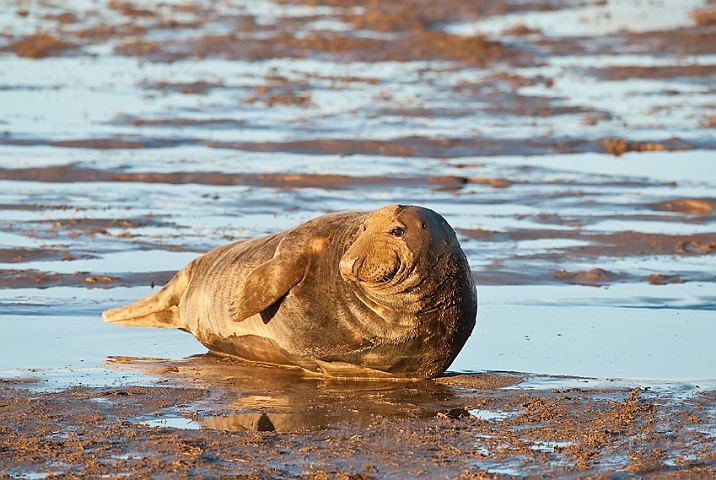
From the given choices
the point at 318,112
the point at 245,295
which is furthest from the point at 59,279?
the point at 318,112

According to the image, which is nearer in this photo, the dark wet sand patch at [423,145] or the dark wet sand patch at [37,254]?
the dark wet sand patch at [37,254]

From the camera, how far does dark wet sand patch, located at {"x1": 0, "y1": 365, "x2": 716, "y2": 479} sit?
17.1ft

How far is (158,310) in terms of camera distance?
820 cm

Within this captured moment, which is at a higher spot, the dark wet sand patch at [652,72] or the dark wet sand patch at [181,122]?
the dark wet sand patch at [181,122]

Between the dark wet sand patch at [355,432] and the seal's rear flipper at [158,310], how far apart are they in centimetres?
140

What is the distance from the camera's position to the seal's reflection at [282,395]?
6035 mm

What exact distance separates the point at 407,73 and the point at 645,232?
11.9 metres

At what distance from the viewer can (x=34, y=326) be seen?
8133mm

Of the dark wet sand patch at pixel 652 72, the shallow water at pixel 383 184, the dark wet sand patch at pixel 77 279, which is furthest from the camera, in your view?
the dark wet sand patch at pixel 652 72

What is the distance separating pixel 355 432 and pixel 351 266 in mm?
975

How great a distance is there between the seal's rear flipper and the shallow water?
0.11 metres

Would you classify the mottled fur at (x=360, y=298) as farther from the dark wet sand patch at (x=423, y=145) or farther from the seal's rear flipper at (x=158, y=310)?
the dark wet sand patch at (x=423, y=145)

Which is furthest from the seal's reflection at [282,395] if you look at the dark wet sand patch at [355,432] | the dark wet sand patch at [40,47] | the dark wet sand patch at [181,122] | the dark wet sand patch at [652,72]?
the dark wet sand patch at [40,47]

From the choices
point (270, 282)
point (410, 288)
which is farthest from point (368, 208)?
point (410, 288)
